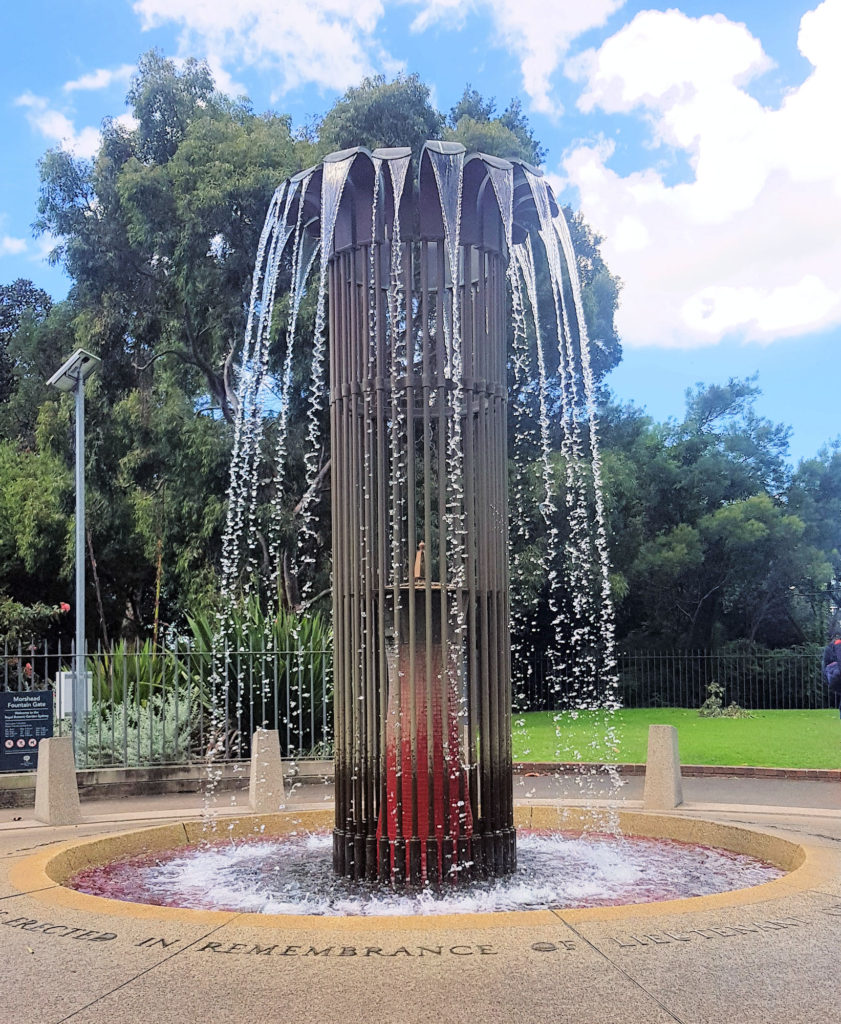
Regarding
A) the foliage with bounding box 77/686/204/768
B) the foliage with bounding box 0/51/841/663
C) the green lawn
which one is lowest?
the green lawn

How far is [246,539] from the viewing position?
1057 inches

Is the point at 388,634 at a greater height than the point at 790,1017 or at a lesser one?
greater

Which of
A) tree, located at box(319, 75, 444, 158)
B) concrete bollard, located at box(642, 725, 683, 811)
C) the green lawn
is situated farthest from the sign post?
tree, located at box(319, 75, 444, 158)

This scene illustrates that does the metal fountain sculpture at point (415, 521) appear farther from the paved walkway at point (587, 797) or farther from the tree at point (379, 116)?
the tree at point (379, 116)

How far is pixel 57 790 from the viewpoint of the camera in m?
11.6

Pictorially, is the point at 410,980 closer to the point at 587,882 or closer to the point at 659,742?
the point at 587,882

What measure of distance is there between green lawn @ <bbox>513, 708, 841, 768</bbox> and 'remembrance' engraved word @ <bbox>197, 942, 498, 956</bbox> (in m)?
12.4

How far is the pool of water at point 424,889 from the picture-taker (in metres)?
6.79

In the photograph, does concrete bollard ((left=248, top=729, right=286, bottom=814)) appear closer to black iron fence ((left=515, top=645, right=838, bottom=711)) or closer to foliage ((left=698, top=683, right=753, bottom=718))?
foliage ((left=698, top=683, right=753, bottom=718))

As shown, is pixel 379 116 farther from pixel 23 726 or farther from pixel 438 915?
pixel 438 915

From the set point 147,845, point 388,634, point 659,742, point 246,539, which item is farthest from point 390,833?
point 246,539

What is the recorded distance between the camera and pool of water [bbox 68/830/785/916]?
267 inches

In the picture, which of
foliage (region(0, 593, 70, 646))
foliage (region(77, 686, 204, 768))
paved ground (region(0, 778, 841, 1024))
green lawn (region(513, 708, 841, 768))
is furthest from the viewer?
foliage (region(0, 593, 70, 646))

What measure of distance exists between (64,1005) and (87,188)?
29.3 meters
